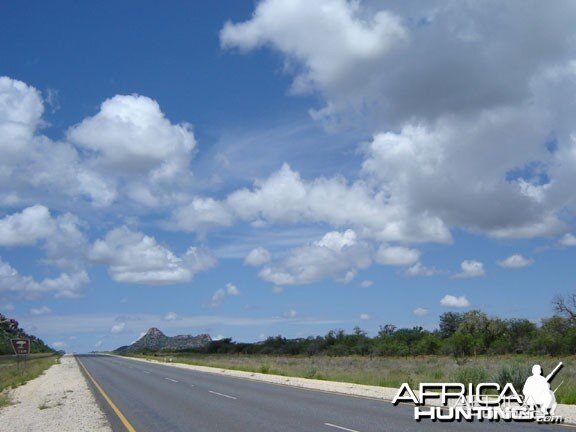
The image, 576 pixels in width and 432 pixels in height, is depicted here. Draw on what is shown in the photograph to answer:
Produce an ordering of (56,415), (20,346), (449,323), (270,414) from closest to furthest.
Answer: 1. (270,414)
2. (56,415)
3. (20,346)
4. (449,323)

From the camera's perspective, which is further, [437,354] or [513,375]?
[437,354]

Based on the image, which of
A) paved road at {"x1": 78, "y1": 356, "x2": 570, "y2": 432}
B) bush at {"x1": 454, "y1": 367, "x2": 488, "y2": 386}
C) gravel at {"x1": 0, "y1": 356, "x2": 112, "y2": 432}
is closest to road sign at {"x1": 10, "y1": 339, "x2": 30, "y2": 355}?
gravel at {"x1": 0, "y1": 356, "x2": 112, "y2": 432}

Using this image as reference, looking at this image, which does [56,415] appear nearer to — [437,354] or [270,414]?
[270,414]

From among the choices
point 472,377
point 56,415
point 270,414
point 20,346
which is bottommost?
point 56,415

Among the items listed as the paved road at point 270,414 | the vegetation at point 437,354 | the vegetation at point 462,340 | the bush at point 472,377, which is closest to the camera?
the paved road at point 270,414

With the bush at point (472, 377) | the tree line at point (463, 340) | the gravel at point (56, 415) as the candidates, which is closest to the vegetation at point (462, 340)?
the tree line at point (463, 340)

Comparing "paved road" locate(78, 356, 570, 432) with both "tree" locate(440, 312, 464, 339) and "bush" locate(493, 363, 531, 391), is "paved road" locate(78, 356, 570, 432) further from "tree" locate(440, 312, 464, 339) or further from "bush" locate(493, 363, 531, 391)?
"tree" locate(440, 312, 464, 339)

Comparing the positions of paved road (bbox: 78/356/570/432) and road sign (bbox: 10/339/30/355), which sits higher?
road sign (bbox: 10/339/30/355)

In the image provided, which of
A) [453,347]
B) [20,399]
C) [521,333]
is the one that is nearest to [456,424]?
[20,399]

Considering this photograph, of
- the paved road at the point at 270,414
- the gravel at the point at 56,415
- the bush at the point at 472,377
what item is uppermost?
the bush at the point at 472,377

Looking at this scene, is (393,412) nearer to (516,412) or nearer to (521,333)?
(516,412)

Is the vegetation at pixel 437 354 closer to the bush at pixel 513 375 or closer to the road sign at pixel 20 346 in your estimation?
the bush at pixel 513 375

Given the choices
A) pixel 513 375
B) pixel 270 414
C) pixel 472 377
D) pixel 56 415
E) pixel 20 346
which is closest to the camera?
pixel 270 414

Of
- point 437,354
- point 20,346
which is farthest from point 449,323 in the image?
point 20,346
